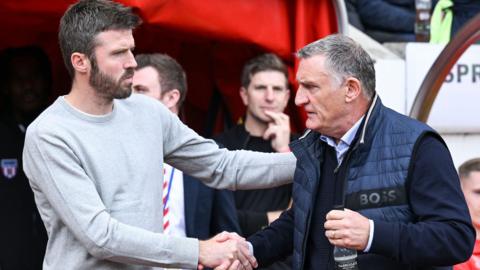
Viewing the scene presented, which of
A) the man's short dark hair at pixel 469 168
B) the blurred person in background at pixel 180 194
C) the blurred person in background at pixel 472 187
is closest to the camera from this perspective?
the blurred person in background at pixel 180 194

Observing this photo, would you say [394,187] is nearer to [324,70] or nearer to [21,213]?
[324,70]

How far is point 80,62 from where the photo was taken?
357 cm

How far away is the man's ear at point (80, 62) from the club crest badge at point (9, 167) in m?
2.11

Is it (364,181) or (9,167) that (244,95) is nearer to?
(9,167)

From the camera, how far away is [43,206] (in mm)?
3500

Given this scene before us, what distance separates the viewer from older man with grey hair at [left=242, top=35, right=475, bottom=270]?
10.3 ft

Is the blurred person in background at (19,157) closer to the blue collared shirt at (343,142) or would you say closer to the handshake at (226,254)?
the handshake at (226,254)

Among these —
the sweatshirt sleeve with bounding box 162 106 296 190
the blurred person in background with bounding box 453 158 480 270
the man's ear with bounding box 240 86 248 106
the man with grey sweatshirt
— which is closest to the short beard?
the man with grey sweatshirt

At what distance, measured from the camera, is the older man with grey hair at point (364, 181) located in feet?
10.3

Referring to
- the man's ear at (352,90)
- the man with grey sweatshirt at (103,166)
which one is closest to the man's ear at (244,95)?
the man with grey sweatshirt at (103,166)

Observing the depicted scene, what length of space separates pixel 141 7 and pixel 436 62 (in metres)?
1.86

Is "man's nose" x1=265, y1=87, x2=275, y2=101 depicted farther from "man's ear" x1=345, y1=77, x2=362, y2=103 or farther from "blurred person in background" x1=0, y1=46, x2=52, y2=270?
"man's ear" x1=345, y1=77, x2=362, y2=103

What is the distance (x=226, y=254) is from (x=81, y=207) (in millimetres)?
614

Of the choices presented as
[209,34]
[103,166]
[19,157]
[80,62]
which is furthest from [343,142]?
[19,157]
